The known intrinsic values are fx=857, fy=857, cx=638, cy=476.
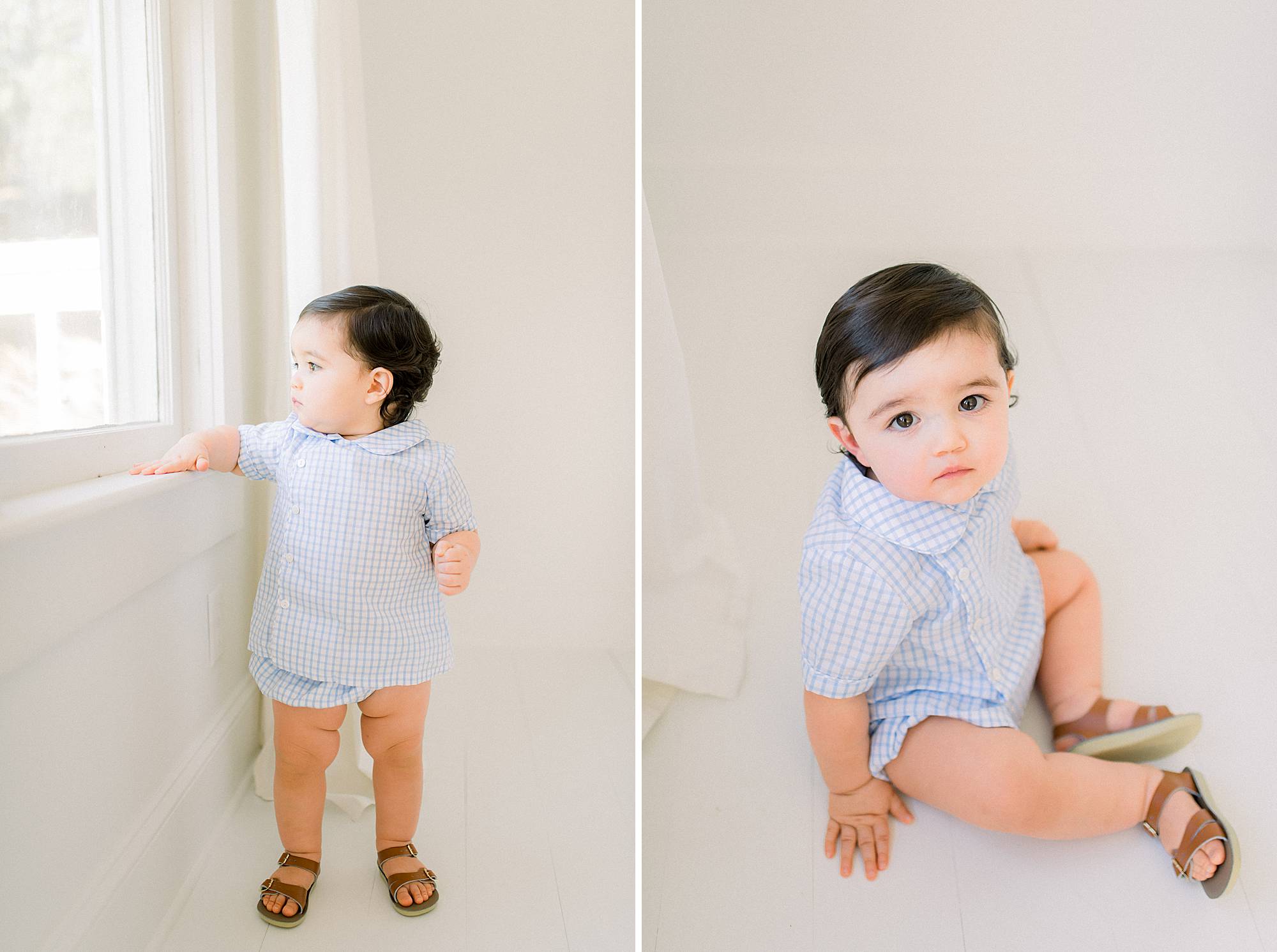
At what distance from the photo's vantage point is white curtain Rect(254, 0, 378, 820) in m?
0.98

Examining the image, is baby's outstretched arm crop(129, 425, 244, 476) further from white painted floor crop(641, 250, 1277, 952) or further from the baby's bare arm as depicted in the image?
the baby's bare arm

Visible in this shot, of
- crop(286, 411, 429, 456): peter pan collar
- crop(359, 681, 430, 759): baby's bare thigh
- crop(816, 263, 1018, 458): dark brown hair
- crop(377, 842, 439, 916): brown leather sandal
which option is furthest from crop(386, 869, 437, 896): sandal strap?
crop(816, 263, 1018, 458): dark brown hair

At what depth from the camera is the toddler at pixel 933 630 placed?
87 cm

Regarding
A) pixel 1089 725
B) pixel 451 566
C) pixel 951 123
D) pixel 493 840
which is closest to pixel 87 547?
pixel 451 566

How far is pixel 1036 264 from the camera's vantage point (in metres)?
1.22

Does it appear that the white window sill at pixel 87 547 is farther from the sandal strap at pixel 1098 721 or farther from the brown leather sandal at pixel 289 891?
the sandal strap at pixel 1098 721

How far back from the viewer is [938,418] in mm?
859

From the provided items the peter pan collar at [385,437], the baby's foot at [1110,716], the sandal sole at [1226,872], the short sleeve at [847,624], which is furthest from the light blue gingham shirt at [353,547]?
the sandal sole at [1226,872]

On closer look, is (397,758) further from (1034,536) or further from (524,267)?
(1034,536)

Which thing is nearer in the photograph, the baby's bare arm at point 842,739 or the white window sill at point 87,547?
the white window sill at point 87,547

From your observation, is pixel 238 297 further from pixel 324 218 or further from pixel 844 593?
pixel 844 593

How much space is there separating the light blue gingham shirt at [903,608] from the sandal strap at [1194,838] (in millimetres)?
191

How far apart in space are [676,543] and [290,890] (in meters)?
0.62

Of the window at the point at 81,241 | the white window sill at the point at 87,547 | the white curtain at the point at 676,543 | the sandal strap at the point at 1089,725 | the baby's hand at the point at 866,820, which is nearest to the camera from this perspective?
the white window sill at the point at 87,547
